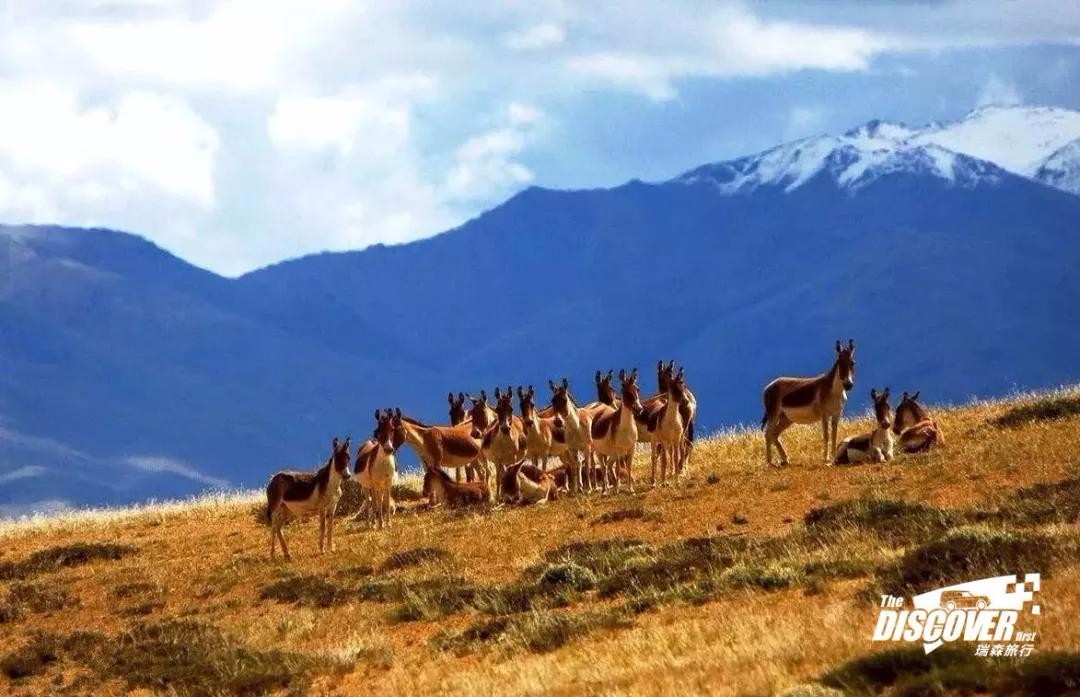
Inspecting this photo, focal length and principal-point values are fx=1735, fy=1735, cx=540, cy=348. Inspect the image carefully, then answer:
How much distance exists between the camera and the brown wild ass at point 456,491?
33.6m

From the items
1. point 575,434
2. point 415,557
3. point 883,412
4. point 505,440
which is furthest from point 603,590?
point 505,440

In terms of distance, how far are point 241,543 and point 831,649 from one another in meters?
17.9

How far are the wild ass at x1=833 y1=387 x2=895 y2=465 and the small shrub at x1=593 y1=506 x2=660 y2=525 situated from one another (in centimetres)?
500

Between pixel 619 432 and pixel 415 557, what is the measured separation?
7.56 m

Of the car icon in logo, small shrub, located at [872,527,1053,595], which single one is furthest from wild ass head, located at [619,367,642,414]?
the car icon in logo

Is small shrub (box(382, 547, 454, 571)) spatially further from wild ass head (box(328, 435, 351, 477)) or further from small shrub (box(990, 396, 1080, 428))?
small shrub (box(990, 396, 1080, 428))

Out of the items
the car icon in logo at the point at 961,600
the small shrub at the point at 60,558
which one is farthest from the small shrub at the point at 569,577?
the small shrub at the point at 60,558

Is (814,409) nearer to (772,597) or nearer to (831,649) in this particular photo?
(772,597)

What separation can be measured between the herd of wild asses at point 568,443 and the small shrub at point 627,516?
434 centimetres

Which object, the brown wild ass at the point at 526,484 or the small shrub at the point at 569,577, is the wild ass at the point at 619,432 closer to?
the brown wild ass at the point at 526,484

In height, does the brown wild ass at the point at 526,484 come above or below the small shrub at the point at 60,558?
above

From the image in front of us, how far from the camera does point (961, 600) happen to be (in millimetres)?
16891

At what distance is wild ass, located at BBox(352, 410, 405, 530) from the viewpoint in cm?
3144

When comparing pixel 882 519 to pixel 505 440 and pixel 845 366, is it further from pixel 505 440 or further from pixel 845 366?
pixel 505 440
